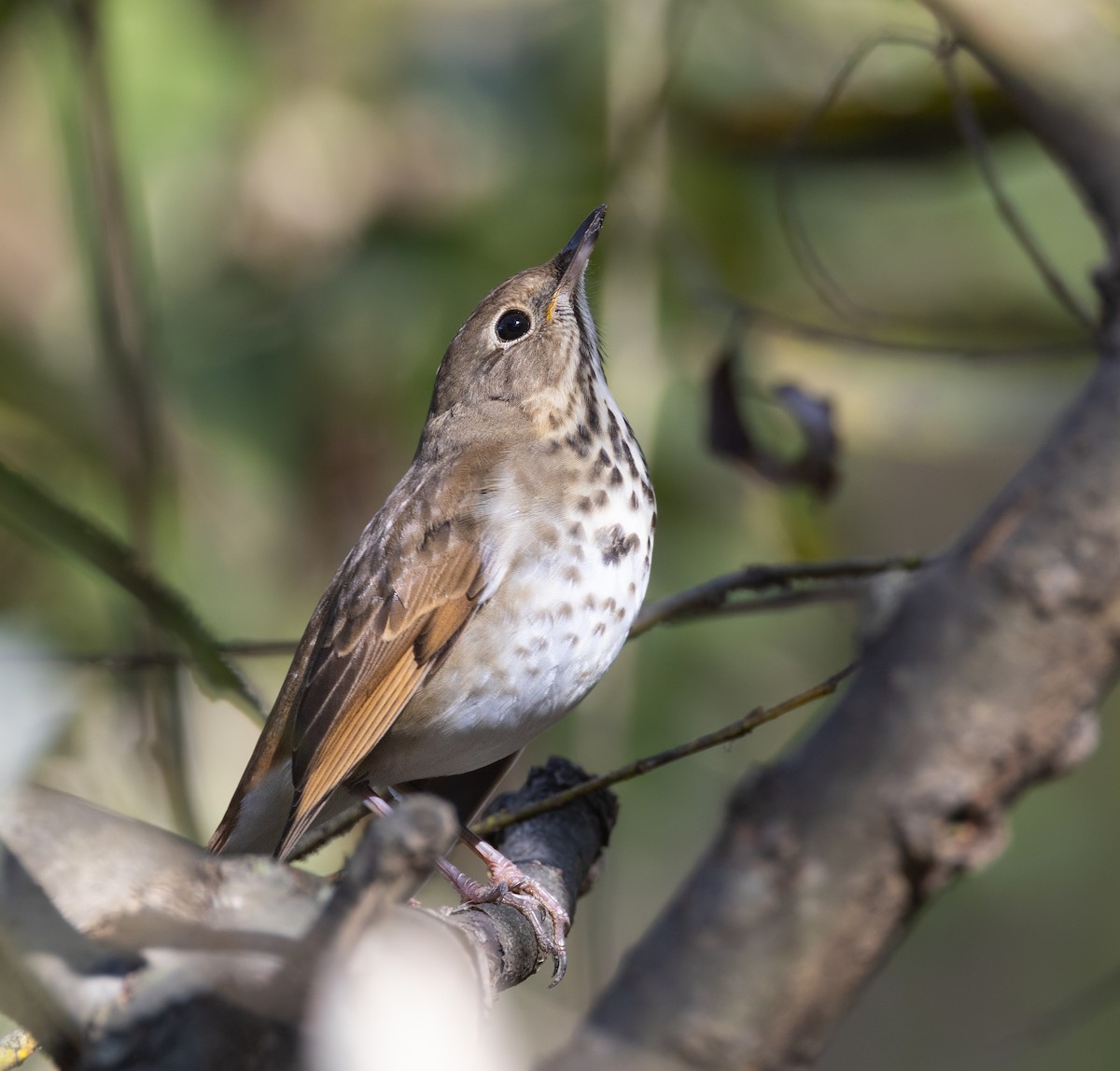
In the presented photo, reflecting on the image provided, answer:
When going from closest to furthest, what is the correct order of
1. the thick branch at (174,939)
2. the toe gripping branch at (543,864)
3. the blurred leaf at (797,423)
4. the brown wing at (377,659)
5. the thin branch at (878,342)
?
the thick branch at (174,939) < the toe gripping branch at (543,864) < the brown wing at (377,659) < the thin branch at (878,342) < the blurred leaf at (797,423)

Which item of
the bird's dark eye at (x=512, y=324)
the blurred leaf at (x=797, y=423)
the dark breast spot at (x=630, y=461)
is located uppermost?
the blurred leaf at (x=797, y=423)

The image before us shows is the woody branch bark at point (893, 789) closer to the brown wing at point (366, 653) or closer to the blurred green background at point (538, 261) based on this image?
the brown wing at point (366, 653)

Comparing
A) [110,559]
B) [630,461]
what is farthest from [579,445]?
[110,559]

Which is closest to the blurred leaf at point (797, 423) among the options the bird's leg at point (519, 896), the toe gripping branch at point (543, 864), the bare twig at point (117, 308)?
the toe gripping branch at point (543, 864)

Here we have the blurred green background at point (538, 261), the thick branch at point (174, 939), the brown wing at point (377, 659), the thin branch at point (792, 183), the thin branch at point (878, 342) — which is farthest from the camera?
the blurred green background at point (538, 261)

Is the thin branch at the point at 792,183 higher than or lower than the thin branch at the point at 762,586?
higher

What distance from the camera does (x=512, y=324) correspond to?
3.12 metres

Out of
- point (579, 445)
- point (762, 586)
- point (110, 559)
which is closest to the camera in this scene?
point (110, 559)

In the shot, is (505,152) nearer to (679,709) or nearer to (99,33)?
(99,33)

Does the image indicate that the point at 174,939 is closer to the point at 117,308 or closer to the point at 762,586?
the point at 762,586

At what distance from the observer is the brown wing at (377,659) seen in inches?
101

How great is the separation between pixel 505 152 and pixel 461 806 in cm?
194

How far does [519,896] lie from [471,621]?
0.52 m

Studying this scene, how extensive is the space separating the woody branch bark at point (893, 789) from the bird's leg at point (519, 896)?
1.29 m
